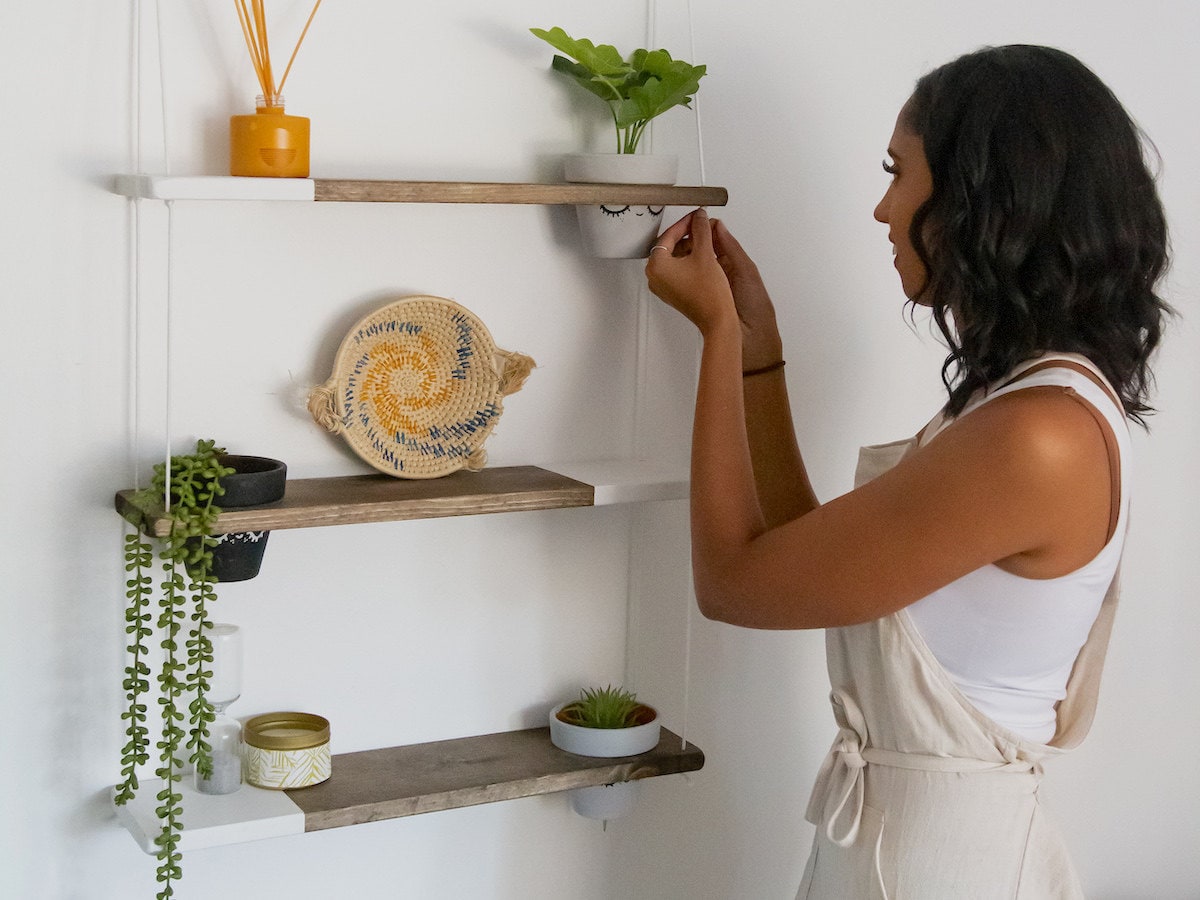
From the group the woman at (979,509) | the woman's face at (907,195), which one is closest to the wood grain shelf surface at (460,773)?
the woman at (979,509)

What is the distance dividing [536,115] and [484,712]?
0.71 metres

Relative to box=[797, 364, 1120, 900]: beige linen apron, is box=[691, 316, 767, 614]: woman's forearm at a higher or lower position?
higher

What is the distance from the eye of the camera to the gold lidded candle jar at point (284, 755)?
1379 millimetres

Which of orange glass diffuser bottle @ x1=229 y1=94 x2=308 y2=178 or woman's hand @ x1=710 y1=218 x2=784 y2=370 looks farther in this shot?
woman's hand @ x1=710 y1=218 x2=784 y2=370

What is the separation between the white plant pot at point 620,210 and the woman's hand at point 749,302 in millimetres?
82

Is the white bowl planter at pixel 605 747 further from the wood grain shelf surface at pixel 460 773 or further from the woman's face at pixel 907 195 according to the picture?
the woman's face at pixel 907 195

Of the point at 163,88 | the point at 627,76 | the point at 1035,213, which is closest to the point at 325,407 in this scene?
the point at 163,88

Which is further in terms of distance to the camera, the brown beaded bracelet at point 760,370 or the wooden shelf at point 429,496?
the brown beaded bracelet at point 760,370

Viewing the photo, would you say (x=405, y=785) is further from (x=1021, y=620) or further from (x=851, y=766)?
(x=1021, y=620)

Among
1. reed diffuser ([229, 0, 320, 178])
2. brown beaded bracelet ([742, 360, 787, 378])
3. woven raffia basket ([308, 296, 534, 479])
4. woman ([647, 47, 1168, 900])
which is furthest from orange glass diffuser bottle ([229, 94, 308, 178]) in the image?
brown beaded bracelet ([742, 360, 787, 378])

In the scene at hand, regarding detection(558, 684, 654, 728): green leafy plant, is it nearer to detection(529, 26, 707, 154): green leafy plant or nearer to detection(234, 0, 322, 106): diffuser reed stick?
detection(529, 26, 707, 154): green leafy plant

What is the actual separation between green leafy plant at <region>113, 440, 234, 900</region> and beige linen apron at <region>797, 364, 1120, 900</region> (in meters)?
0.64

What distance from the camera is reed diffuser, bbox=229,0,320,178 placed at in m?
1.27

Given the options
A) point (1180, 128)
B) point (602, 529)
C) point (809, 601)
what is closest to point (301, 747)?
point (602, 529)
